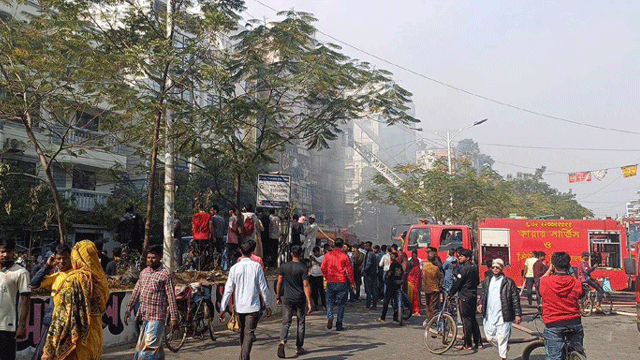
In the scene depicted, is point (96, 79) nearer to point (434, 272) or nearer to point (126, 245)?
point (126, 245)

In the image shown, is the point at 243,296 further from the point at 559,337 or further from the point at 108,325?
the point at 559,337

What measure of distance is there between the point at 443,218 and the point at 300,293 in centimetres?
2635

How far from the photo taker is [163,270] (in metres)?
6.25

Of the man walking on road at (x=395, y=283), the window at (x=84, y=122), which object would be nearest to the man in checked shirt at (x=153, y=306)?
the window at (x=84, y=122)

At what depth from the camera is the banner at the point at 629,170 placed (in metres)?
27.8

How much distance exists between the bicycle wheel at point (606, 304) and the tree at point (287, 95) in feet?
25.1

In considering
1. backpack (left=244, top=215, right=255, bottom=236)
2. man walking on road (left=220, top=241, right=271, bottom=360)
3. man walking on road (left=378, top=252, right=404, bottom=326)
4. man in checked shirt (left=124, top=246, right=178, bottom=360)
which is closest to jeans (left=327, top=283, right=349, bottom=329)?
man walking on road (left=378, top=252, right=404, bottom=326)

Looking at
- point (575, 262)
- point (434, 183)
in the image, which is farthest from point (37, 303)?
point (434, 183)

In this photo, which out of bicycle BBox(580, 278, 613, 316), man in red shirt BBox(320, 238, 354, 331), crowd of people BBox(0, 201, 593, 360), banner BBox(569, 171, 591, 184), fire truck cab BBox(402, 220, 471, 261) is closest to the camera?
crowd of people BBox(0, 201, 593, 360)

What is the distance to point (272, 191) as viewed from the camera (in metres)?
12.9

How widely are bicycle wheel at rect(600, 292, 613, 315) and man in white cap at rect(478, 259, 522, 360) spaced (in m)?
8.81

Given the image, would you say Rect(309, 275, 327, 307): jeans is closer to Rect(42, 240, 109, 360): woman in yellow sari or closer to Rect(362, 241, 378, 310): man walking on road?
Rect(362, 241, 378, 310): man walking on road

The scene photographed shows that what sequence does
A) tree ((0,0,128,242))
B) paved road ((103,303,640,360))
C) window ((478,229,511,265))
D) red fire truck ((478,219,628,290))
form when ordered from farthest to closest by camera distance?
window ((478,229,511,265)), red fire truck ((478,219,628,290)), tree ((0,0,128,242)), paved road ((103,303,640,360))

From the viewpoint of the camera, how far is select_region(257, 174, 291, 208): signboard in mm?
12906
